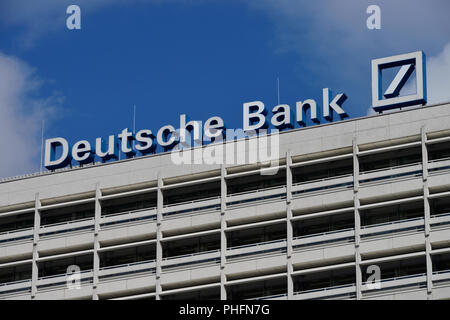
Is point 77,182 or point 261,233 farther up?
point 77,182

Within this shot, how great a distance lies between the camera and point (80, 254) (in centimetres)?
12481

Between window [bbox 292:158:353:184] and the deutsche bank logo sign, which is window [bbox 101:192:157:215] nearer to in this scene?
window [bbox 292:158:353:184]

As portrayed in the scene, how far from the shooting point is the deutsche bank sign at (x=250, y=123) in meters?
113

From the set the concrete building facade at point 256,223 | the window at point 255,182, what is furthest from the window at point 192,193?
the window at point 255,182

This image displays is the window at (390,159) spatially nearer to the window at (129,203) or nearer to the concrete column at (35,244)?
the window at (129,203)

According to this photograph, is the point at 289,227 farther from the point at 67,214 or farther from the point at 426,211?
the point at 67,214

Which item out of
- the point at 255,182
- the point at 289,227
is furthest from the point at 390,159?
the point at 255,182

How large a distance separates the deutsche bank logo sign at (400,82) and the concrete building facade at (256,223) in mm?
2161

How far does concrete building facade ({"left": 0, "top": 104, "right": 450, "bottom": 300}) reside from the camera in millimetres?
110438

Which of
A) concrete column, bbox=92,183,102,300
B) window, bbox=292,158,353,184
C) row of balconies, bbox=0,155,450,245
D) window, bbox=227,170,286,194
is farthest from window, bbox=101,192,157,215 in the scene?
window, bbox=292,158,353,184

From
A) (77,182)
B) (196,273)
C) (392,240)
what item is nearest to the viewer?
(392,240)
